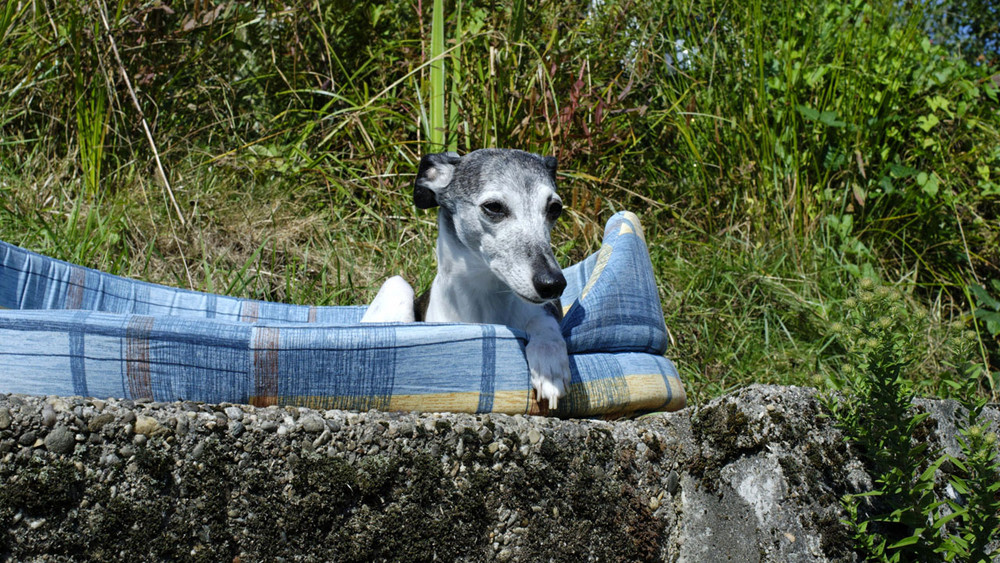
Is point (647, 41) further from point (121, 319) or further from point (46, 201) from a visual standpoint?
point (121, 319)

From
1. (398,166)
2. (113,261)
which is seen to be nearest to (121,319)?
(113,261)

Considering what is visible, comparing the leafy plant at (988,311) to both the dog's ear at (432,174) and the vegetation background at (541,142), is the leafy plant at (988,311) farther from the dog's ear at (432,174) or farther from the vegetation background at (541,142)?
the dog's ear at (432,174)

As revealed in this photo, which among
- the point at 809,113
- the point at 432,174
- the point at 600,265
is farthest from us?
the point at 809,113

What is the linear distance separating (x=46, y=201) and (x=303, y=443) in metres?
3.02

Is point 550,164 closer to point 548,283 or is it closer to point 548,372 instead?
point 548,283

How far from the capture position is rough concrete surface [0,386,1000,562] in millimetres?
1385

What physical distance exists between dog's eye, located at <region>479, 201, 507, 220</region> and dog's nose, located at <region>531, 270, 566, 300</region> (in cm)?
31

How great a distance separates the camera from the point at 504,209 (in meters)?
2.19

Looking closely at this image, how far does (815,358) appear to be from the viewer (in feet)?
10.6

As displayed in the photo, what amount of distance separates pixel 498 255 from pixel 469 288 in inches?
13.0

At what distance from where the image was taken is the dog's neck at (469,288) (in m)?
2.39

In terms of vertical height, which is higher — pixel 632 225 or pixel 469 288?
pixel 632 225

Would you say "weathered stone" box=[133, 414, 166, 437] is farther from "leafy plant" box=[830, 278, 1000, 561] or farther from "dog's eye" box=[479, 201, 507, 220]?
"leafy plant" box=[830, 278, 1000, 561]

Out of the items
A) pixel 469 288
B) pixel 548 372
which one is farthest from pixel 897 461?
pixel 469 288
